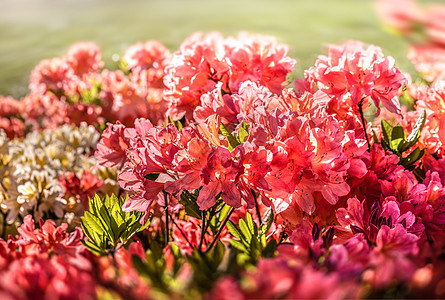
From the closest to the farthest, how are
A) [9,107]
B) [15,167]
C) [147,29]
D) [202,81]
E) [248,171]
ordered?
[248,171] → [202,81] → [15,167] → [9,107] → [147,29]

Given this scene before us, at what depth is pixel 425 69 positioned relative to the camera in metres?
1.71

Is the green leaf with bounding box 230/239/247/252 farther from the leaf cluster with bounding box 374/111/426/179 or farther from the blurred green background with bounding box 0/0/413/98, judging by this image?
the blurred green background with bounding box 0/0/413/98

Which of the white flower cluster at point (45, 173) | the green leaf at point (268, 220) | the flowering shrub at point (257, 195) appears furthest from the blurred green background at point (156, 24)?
the green leaf at point (268, 220)

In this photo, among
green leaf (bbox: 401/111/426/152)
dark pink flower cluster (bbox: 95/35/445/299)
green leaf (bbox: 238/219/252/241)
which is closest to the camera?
dark pink flower cluster (bbox: 95/35/445/299)

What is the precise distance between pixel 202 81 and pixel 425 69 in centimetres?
100

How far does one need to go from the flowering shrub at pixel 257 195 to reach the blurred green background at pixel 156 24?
5059 millimetres

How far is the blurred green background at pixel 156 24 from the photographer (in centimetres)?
873

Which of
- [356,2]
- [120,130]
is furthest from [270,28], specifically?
[120,130]

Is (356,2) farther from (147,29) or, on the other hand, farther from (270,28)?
(147,29)

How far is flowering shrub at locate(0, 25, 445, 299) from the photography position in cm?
55

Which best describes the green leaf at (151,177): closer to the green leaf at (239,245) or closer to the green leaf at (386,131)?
the green leaf at (239,245)

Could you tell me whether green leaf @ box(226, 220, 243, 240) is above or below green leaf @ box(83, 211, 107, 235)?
below

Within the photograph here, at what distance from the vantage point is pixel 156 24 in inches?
493

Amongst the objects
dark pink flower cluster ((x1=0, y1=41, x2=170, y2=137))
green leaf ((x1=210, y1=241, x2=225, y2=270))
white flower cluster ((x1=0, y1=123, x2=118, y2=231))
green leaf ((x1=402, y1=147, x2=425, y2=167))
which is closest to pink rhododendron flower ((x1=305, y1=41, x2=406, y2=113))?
green leaf ((x1=402, y1=147, x2=425, y2=167))
